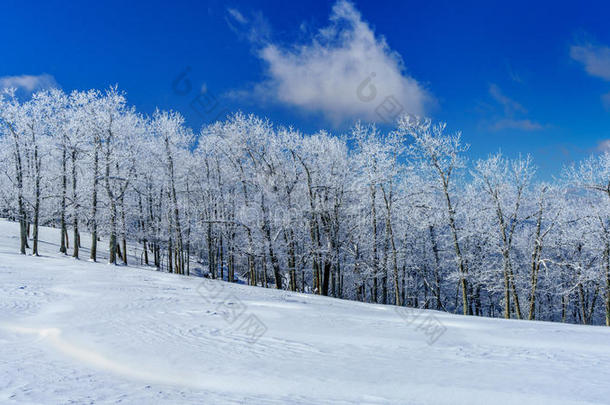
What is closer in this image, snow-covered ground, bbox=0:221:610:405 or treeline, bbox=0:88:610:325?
snow-covered ground, bbox=0:221:610:405

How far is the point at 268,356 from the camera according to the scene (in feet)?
19.6

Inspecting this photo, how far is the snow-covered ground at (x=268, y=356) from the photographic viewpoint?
4406 mm

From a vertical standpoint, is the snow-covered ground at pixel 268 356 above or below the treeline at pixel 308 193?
below

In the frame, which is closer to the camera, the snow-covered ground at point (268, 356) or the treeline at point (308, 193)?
the snow-covered ground at point (268, 356)

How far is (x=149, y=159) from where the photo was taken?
25.4 meters

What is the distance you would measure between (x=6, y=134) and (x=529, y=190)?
32742 millimetres

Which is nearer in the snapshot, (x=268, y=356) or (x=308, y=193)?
(x=268, y=356)

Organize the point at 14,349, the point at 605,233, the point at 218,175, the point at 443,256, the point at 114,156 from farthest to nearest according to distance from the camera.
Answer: the point at 443,256
the point at 218,175
the point at 114,156
the point at 605,233
the point at 14,349

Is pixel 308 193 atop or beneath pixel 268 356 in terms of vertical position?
atop

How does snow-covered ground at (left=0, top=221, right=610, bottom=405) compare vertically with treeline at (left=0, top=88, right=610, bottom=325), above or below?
below

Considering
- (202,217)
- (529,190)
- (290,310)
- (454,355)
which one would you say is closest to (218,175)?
(202,217)

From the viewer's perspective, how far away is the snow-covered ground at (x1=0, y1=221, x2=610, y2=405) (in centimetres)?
441

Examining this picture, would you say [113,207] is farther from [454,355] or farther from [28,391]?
[454,355]

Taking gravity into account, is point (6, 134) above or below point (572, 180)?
above
